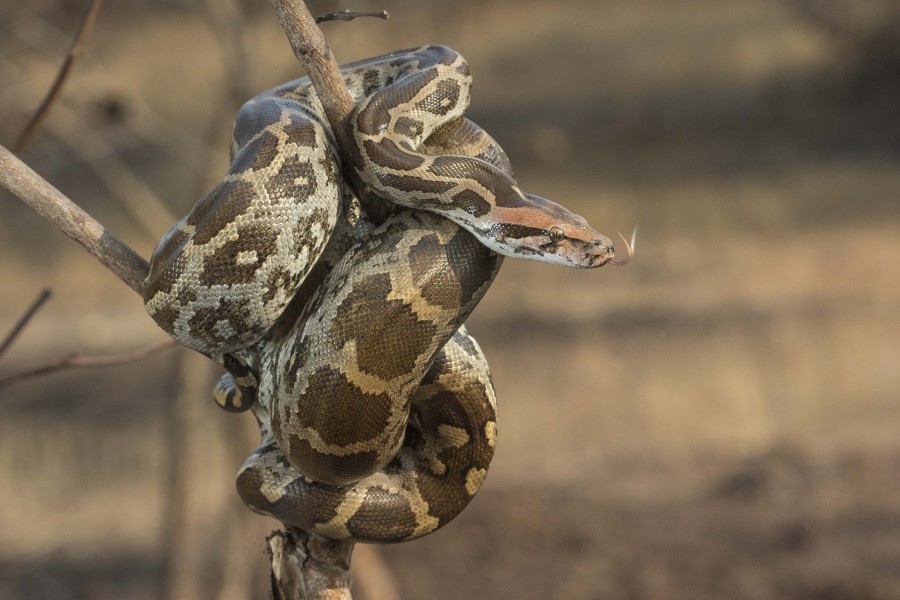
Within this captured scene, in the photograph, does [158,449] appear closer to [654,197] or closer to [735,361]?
[735,361]

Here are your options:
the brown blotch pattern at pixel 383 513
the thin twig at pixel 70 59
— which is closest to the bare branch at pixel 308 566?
the brown blotch pattern at pixel 383 513

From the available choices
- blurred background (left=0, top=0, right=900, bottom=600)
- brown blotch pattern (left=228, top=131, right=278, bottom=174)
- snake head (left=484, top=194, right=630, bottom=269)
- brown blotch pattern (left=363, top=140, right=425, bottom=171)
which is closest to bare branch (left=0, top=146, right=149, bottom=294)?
brown blotch pattern (left=228, top=131, right=278, bottom=174)

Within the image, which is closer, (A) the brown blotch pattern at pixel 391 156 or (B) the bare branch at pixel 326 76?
(B) the bare branch at pixel 326 76

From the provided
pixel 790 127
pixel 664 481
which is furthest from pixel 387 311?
pixel 790 127

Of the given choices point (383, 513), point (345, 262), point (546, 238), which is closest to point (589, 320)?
point (383, 513)

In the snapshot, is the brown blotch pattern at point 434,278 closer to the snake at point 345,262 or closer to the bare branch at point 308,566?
the snake at point 345,262

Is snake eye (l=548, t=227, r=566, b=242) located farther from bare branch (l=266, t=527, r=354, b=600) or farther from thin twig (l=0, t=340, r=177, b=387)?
thin twig (l=0, t=340, r=177, b=387)
